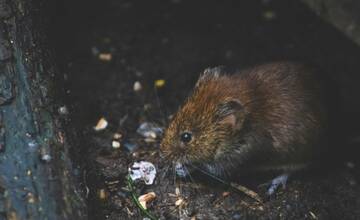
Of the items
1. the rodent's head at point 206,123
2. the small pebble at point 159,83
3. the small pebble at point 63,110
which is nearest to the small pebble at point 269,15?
the small pebble at point 159,83

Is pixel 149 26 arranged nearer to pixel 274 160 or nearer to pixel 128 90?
pixel 128 90

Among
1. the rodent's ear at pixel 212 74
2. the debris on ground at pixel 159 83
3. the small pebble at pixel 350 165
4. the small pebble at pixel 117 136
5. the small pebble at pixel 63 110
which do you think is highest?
the rodent's ear at pixel 212 74

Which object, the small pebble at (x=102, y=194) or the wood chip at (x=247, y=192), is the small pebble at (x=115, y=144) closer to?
the small pebble at (x=102, y=194)

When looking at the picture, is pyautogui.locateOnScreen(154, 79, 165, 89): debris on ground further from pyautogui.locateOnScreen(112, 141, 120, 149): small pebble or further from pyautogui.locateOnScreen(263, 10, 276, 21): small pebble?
pyautogui.locateOnScreen(263, 10, 276, 21): small pebble

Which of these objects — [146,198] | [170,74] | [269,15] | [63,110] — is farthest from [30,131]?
[269,15]

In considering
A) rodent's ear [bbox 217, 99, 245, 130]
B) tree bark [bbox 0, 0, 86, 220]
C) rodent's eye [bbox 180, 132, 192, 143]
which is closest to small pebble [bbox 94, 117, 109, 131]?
rodent's eye [bbox 180, 132, 192, 143]

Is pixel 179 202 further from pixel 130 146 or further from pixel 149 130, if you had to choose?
pixel 149 130
